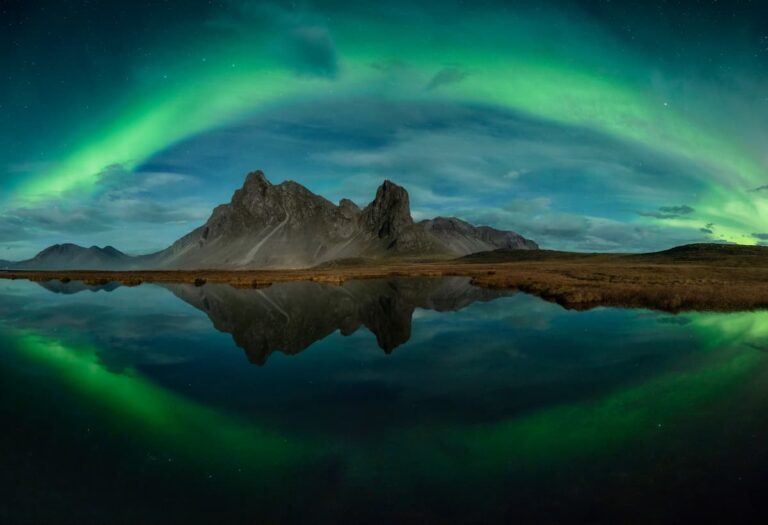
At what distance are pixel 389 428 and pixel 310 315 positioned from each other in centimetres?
2723

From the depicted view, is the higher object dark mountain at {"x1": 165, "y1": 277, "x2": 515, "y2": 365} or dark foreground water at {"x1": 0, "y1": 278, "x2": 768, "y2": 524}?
→ dark mountain at {"x1": 165, "y1": 277, "x2": 515, "y2": 365}

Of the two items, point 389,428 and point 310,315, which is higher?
point 310,315

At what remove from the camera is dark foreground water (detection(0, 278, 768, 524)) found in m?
9.38

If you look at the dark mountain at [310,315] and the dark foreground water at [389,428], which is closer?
the dark foreground water at [389,428]

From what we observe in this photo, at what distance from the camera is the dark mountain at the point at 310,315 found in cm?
2884

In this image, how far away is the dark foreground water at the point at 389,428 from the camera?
9.38m

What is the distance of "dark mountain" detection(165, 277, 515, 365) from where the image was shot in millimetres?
28839

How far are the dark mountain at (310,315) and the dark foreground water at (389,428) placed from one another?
1.79 ft

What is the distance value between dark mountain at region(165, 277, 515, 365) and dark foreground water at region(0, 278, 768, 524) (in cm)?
55

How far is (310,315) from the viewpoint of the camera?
4006 cm

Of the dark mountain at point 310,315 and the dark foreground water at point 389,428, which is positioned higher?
the dark mountain at point 310,315

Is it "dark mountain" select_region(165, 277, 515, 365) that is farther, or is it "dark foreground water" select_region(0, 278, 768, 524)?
"dark mountain" select_region(165, 277, 515, 365)

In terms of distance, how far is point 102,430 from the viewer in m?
13.9

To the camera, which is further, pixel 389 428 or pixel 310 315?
pixel 310 315
